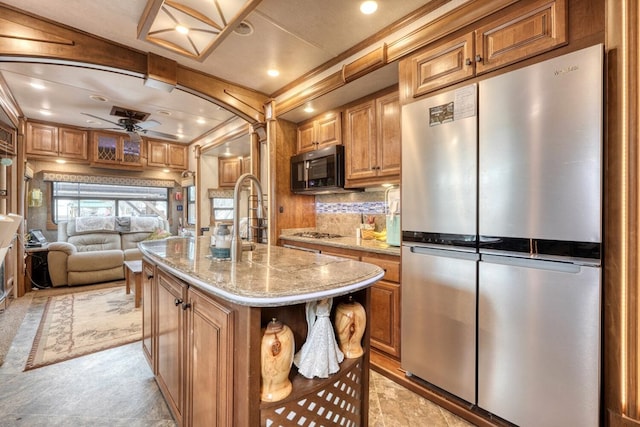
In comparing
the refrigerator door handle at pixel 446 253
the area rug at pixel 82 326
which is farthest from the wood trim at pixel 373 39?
the area rug at pixel 82 326

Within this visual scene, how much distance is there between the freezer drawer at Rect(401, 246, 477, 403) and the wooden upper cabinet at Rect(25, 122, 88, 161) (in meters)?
5.87

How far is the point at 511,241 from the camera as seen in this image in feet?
Result: 4.91

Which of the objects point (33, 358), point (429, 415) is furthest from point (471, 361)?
point (33, 358)

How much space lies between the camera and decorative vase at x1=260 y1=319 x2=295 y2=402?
0.94m

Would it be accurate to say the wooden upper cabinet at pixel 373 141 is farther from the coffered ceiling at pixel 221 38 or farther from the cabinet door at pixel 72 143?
the cabinet door at pixel 72 143

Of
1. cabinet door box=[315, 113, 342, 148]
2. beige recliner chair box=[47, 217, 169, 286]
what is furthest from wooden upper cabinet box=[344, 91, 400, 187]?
beige recliner chair box=[47, 217, 169, 286]

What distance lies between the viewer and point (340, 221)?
3.52m

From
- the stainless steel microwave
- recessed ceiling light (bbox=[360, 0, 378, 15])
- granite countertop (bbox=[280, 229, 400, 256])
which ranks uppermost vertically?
recessed ceiling light (bbox=[360, 0, 378, 15])

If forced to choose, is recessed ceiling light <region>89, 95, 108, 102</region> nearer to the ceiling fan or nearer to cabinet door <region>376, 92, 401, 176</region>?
the ceiling fan

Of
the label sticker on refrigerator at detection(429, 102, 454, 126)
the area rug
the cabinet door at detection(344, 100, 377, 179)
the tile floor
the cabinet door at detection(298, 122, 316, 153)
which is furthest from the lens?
the cabinet door at detection(298, 122, 316, 153)

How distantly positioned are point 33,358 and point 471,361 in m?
3.29

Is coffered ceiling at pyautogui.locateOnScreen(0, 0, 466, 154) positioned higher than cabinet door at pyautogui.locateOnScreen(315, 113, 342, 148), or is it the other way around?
coffered ceiling at pyautogui.locateOnScreen(0, 0, 466, 154)

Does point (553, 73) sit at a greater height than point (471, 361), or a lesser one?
greater

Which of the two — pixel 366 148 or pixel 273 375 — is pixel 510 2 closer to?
pixel 366 148
